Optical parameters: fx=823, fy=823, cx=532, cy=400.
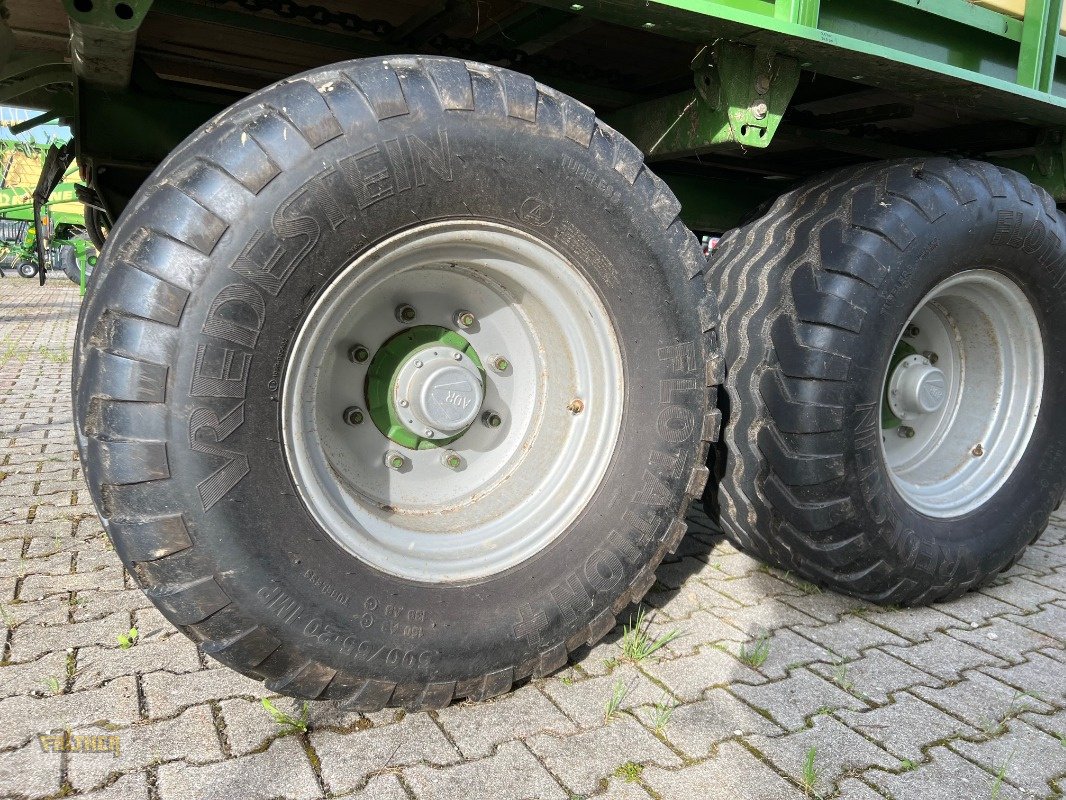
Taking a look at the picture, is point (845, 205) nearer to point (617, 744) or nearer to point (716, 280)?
point (716, 280)

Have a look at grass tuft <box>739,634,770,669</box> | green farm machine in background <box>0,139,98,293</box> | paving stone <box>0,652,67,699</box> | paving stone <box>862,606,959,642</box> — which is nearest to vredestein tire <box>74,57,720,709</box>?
grass tuft <box>739,634,770,669</box>

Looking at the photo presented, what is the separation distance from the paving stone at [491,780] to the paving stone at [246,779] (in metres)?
0.22

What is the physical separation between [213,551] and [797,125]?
264 cm

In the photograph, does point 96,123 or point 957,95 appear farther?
point 96,123

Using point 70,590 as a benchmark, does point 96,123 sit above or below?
above

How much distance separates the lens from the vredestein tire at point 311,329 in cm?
163

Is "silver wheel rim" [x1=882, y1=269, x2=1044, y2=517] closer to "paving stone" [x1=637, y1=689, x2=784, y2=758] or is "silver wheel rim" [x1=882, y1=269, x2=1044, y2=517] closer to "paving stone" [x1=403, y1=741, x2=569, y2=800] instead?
"paving stone" [x1=637, y1=689, x2=784, y2=758]

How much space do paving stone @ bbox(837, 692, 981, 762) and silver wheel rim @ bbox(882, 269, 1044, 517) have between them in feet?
2.94

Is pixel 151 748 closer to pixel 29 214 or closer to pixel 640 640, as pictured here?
pixel 640 640

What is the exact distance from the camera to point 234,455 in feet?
5.52

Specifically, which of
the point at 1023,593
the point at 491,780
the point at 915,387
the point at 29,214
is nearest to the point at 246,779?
the point at 491,780

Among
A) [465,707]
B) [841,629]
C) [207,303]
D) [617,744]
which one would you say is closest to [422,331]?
[207,303]

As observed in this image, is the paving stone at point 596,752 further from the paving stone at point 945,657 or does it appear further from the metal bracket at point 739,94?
the metal bracket at point 739,94

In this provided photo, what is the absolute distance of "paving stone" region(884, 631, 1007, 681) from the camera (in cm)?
242
